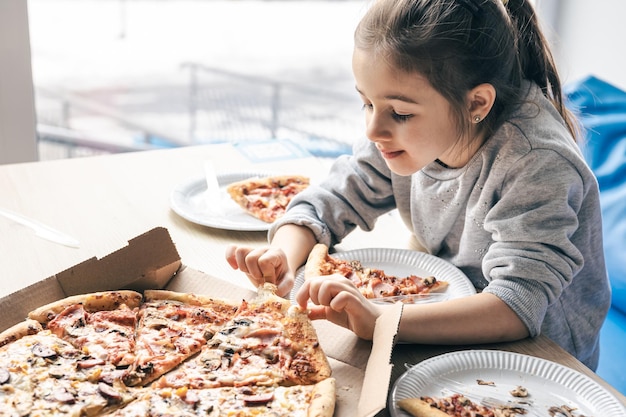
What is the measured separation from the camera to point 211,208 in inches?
67.6

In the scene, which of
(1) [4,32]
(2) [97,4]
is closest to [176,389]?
(1) [4,32]

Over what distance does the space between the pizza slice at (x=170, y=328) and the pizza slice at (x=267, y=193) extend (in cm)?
46

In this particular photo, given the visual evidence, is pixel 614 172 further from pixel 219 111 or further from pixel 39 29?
pixel 39 29

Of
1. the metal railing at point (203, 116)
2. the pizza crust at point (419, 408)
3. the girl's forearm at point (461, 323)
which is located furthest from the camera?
the metal railing at point (203, 116)

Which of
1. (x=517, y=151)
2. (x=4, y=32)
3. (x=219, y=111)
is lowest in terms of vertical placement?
(x=219, y=111)

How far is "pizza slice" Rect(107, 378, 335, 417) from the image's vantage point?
964 mm

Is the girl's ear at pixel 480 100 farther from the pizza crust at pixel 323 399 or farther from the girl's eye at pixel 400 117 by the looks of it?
the pizza crust at pixel 323 399

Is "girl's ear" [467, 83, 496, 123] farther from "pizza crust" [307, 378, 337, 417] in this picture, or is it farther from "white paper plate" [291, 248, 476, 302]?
"pizza crust" [307, 378, 337, 417]

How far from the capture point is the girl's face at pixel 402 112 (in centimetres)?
124

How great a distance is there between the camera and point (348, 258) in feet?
4.78

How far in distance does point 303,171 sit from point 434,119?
77 centimetres

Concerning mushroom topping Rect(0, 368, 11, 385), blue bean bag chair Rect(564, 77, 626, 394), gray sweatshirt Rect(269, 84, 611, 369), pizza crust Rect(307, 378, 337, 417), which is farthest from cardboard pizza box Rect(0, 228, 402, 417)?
blue bean bag chair Rect(564, 77, 626, 394)

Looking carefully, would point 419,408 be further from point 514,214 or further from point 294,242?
point 294,242

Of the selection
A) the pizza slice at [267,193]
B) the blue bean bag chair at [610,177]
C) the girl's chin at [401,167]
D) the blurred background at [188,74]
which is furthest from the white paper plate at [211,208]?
the blurred background at [188,74]
